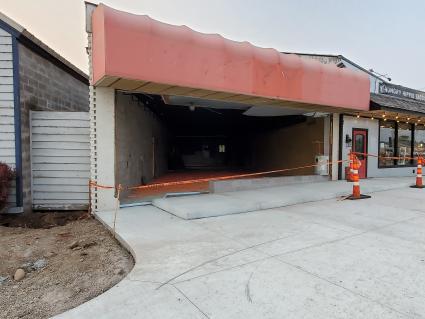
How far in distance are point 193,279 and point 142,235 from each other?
2009 millimetres

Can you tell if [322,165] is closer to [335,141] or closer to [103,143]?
[335,141]

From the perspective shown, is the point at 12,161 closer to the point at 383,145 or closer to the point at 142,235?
the point at 142,235

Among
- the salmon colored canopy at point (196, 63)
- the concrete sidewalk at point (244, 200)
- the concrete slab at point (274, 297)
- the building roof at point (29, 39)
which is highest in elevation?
the building roof at point (29, 39)

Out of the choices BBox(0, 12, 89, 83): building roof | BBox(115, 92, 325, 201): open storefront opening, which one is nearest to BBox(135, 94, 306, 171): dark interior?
BBox(115, 92, 325, 201): open storefront opening

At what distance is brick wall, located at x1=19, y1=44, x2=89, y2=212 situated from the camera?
304 inches

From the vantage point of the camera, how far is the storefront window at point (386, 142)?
14.7 metres

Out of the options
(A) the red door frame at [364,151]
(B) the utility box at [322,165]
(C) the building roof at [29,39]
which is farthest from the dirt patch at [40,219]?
(A) the red door frame at [364,151]

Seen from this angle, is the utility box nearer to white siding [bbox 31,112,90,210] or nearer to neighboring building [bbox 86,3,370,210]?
neighboring building [bbox 86,3,370,210]

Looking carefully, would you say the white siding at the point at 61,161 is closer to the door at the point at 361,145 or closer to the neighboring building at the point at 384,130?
the neighboring building at the point at 384,130

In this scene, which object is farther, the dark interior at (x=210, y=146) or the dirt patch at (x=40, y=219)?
the dark interior at (x=210, y=146)

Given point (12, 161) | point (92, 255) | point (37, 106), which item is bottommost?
point (92, 255)

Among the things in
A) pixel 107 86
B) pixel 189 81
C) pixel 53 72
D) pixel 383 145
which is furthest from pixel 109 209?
pixel 383 145

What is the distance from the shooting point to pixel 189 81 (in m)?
7.13

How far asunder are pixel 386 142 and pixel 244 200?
10.7 metres
